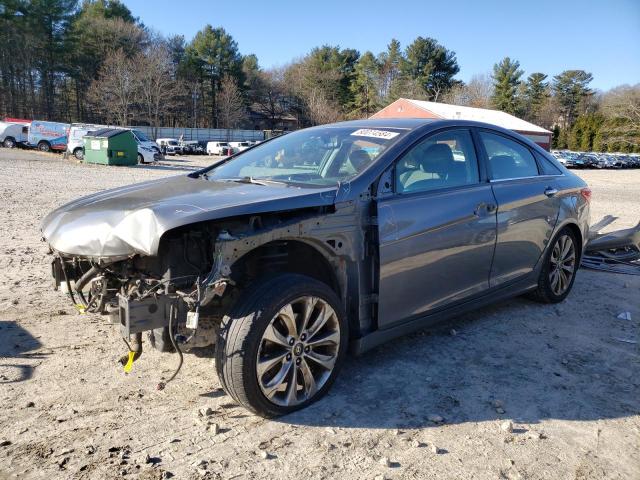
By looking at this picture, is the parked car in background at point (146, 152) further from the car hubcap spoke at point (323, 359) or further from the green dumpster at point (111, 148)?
the car hubcap spoke at point (323, 359)

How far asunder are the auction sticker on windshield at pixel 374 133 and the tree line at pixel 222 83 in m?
57.4

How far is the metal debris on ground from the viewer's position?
723 cm

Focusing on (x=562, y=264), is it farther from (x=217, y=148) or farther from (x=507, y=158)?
(x=217, y=148)

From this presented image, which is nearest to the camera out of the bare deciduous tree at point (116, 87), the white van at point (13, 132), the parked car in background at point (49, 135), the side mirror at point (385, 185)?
the side mirror at point (385, 185)

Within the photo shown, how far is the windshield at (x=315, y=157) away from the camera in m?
3.60

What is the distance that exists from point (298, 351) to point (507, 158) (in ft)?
8.91

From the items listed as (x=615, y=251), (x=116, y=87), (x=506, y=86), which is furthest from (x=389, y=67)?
(x=615, y=251)

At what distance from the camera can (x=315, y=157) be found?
390 centimetres

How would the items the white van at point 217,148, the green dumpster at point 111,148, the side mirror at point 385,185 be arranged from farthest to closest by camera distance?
the white van at point 217,148, the green dumpster at point 111,148, the side mirror at point 385,185

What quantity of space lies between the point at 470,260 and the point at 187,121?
75.2m

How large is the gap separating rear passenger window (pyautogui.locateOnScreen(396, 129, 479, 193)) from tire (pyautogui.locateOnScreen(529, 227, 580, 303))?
4.77 ft

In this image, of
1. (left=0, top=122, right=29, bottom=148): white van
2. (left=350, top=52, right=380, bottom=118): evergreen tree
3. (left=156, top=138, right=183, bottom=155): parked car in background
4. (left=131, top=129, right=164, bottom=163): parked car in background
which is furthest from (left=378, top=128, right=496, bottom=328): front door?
(left=350, top=52, right=380, bottom=118): evergreen tree

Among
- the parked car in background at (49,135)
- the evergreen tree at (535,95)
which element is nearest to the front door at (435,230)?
the parked car in background at (49,135)

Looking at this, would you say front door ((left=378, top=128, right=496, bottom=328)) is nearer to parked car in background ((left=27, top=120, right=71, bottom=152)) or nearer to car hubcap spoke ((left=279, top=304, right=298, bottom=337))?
car hubcap spoke ((left=279, top=304, right=298, bottom=337))
